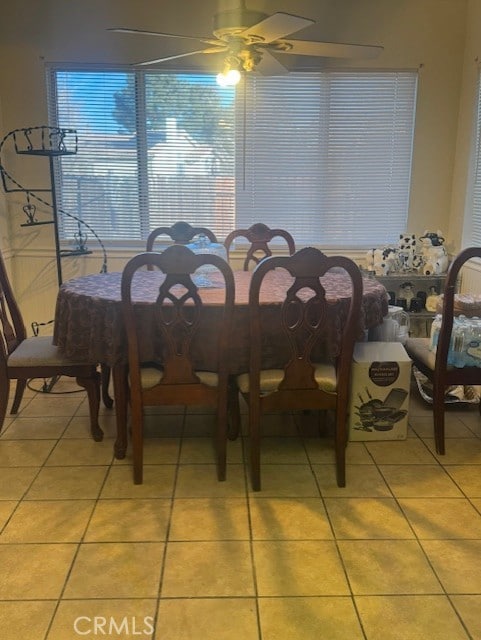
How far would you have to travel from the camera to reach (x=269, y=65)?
9.53ft

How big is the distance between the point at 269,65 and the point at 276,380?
1.70m

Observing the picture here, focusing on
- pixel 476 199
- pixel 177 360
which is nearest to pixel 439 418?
pixel 177 360

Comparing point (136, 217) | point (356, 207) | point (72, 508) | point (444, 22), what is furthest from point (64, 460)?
point (444, 22)

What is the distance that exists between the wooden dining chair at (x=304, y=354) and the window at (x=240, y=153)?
6.09 feet

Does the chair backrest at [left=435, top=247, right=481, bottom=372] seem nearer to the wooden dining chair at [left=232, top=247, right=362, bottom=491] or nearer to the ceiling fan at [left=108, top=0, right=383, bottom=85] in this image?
the wooden dining chair at [left=232, top=247, right=362, bottom=491]

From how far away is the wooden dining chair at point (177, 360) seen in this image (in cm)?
225

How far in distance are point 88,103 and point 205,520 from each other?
3082mm

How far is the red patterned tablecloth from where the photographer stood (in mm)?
2410

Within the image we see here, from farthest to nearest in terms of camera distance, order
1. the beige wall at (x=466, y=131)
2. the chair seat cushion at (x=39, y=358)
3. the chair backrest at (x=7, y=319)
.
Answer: the beige wall at (x=466, y=131)
the chair backrest at (x=7, y=319)
the chair seat cushion at (x=39, y=358)

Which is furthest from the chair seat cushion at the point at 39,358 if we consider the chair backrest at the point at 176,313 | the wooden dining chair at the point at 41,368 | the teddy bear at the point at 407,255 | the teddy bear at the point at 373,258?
the teddy bear at the point at 407,255

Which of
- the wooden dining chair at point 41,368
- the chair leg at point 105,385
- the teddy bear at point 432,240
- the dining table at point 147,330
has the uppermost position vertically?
the teddy bear at point 432,240

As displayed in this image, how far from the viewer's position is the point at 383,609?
1.72m

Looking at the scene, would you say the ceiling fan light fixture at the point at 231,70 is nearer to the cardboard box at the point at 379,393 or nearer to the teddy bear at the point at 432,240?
the cardboard box at the point at 379,393

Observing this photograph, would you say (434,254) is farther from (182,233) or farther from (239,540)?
(239,540)
